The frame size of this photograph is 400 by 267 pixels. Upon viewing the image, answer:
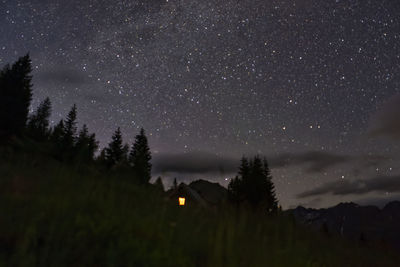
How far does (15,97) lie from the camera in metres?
41.7

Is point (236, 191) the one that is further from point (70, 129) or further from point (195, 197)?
point (70, 129)

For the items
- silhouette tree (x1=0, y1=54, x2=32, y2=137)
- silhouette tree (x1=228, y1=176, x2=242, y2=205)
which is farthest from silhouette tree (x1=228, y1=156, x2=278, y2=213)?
silhouette tree (x1=0, y1=54, x2=32, y2=137)

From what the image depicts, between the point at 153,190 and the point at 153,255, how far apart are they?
237 cm

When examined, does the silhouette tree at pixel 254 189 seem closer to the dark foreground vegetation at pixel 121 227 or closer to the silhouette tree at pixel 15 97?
the dark foreground vegetation at pixel 121 227

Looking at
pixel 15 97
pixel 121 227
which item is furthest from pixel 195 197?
pixel 121 227

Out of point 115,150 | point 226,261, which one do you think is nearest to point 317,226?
point 226,261

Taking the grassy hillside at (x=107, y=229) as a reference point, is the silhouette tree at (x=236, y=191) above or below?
above

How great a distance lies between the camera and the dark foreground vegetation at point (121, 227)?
261 cm

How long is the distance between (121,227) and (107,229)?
0.57 ft

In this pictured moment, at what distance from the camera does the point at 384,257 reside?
5.68m

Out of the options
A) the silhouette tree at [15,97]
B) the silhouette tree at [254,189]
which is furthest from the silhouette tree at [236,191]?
the silhouette tree at [15,97]

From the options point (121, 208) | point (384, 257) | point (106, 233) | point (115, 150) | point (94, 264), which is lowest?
point (384, 257)

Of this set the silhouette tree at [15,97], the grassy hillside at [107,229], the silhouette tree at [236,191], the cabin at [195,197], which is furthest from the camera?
the silhouette tree at [15,97]

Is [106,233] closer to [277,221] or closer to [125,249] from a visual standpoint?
[125,249]
